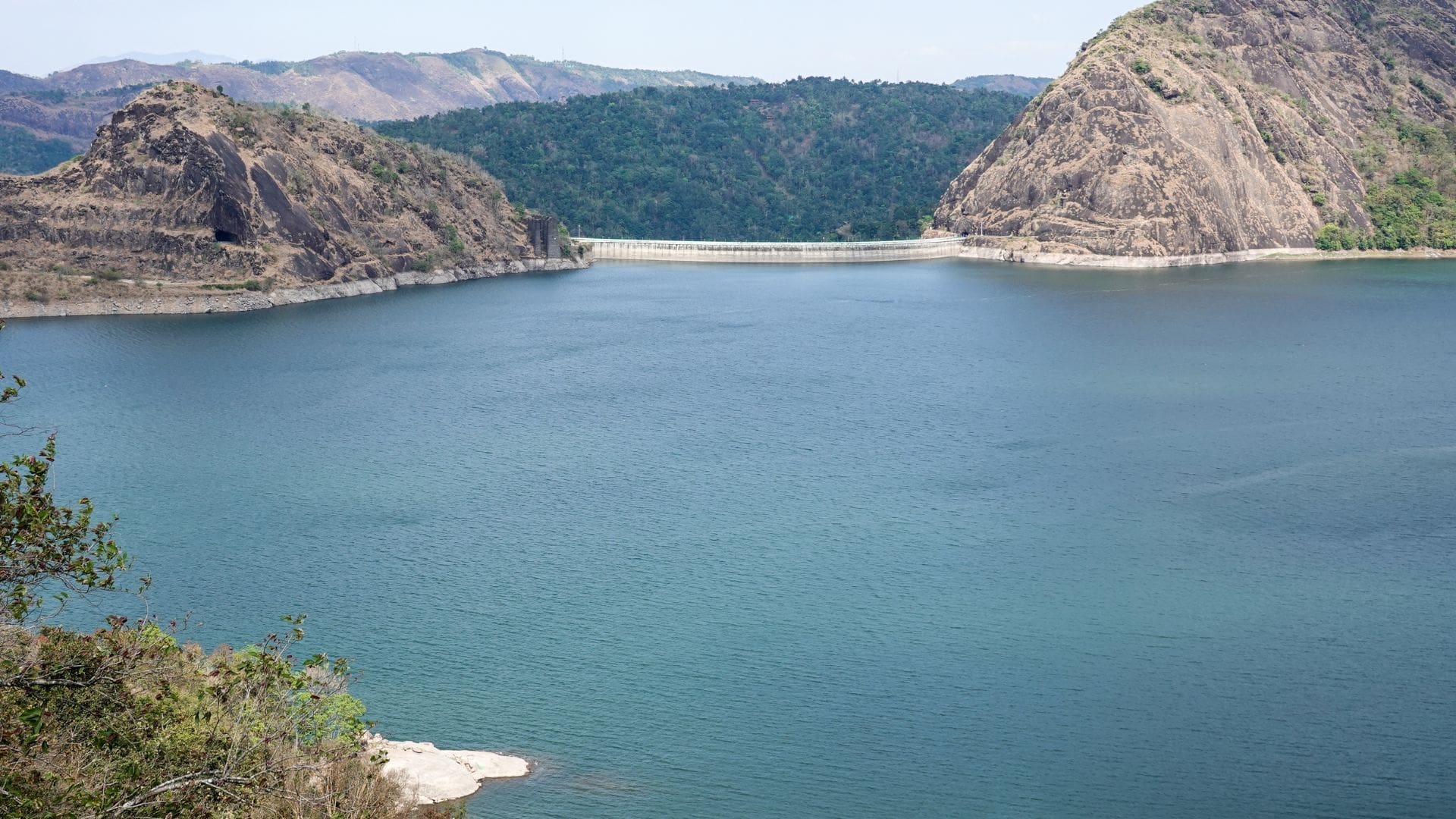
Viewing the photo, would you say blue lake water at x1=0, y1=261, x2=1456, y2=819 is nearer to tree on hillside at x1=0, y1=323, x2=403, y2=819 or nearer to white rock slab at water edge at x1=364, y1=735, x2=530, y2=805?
white rock slab at water edge at x1=364, y1=735, x2=530, y2=805

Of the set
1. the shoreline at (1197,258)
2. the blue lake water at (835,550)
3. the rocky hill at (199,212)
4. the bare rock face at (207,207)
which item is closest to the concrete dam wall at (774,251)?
the shoreline at (1197,258)

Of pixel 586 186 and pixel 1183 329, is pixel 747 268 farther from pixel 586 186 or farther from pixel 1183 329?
pixel 1183 329

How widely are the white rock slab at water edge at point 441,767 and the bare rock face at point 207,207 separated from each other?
285 ft

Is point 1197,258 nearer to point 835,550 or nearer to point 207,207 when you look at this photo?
point 207,207

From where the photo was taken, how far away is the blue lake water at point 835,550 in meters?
35.2

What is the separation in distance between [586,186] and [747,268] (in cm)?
3875

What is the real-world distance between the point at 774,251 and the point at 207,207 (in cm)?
7060

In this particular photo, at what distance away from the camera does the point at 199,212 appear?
11562cm

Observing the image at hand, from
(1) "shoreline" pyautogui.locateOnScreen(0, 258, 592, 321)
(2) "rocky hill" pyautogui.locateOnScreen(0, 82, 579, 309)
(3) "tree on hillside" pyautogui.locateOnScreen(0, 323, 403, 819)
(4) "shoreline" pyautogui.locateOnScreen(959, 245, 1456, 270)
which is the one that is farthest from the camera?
(4) "shoreline" pyautogui.locateOnScreen(959, 245, 1456, 270)

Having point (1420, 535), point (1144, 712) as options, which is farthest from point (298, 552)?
point (1420, 535)

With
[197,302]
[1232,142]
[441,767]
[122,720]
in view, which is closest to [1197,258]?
[1232,142]

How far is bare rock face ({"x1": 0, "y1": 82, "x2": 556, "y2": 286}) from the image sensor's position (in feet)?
372

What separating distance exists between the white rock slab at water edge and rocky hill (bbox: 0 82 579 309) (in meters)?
85.1

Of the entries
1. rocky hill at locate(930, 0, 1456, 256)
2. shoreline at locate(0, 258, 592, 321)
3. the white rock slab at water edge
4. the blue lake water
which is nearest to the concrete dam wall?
rocky hill at locate(930, 0, 1456, 256)
